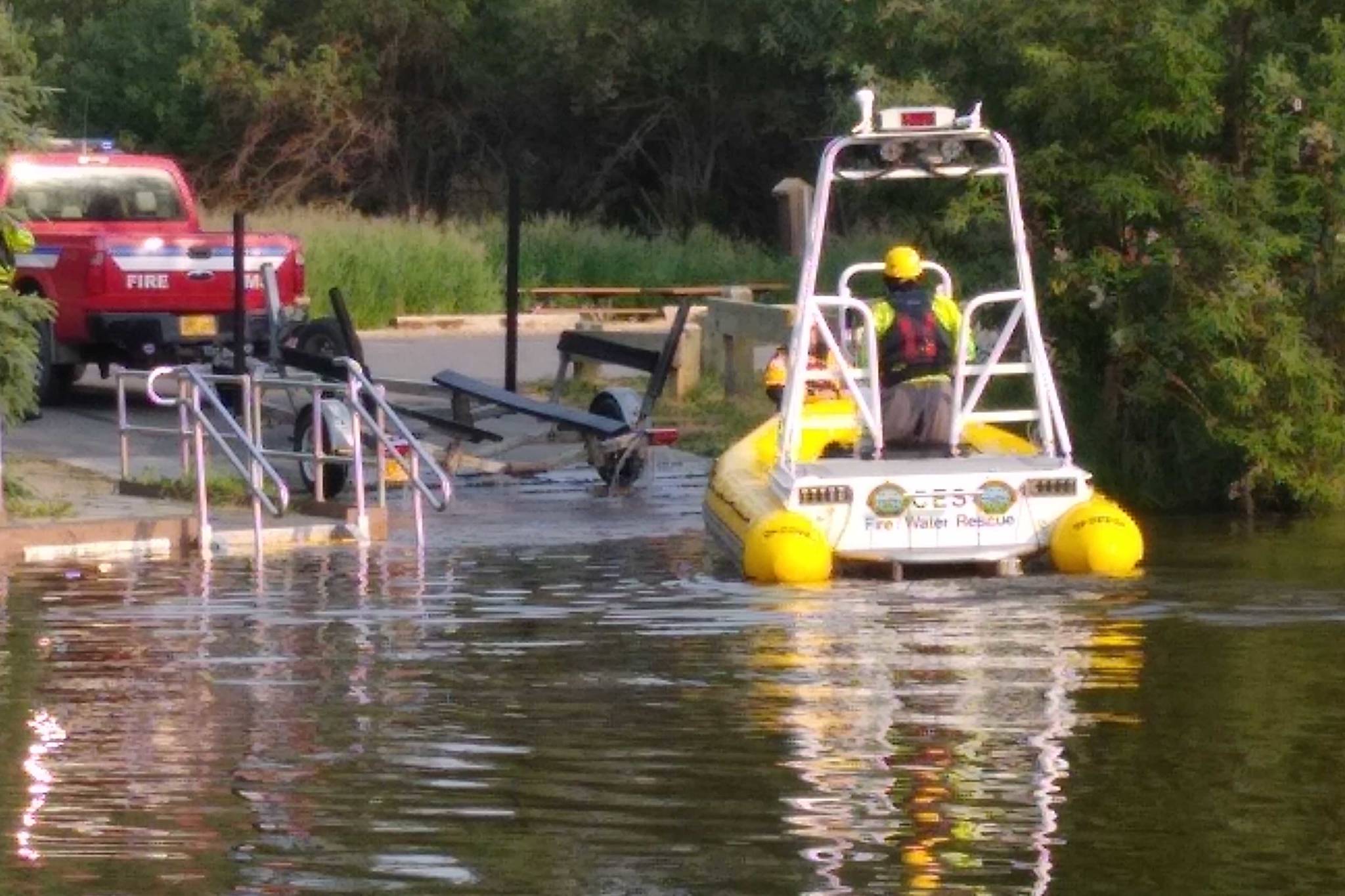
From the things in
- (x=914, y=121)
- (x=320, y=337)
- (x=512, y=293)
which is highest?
(x=914, y=121)

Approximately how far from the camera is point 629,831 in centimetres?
838

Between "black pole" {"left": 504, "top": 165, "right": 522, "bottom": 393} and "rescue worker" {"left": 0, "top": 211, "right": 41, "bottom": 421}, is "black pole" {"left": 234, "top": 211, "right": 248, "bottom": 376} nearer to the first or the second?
"black pole" {"left": 504, "top": 165, "right": 522, "bottom": 393}

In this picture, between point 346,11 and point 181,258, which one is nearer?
point 181,258

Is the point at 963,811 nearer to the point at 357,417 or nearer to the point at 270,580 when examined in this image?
the point at 270,580

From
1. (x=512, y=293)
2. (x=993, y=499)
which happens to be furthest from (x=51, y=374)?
(x=993, y=499)

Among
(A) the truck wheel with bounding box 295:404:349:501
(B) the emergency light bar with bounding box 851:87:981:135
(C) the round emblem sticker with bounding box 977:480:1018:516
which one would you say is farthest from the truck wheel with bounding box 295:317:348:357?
(C) the round emblem sticker with bounding box 977:480:1018:516

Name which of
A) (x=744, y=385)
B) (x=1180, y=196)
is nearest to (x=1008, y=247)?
(x=1180, y=196)

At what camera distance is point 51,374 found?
976 inches

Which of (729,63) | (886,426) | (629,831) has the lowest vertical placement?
(629,831)

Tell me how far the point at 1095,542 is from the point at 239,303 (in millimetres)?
8547

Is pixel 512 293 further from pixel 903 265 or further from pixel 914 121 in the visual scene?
pixel 914 121

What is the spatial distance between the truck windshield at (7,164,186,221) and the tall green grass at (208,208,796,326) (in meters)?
10.6

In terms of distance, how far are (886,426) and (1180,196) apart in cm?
369

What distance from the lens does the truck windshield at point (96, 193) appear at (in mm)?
24875
